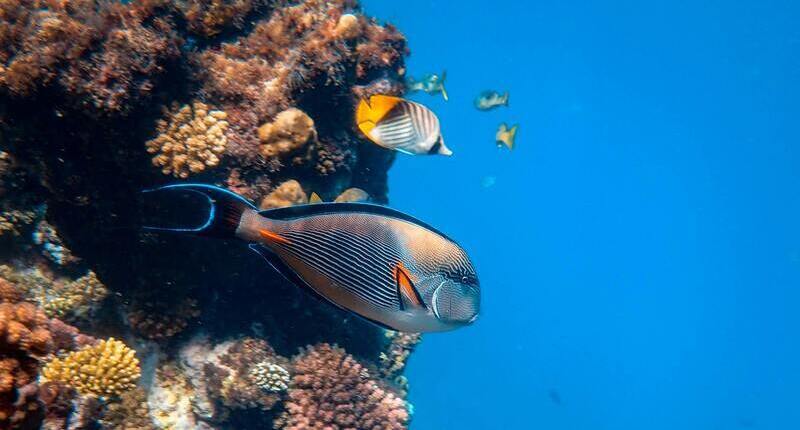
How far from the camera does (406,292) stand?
71.7 inches

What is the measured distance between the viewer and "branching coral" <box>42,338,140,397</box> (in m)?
3.60

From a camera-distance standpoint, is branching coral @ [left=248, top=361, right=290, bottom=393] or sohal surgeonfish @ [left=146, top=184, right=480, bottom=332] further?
branching coral @ [left=248, top=361, right=290, bottom=393]

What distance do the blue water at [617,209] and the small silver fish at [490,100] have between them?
106ft

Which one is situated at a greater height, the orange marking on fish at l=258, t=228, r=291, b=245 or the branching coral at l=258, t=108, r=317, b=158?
the branching coral at l=258, t=108, r=317, b=158

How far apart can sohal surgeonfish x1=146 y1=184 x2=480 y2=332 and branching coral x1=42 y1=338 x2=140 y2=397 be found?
2.82 m

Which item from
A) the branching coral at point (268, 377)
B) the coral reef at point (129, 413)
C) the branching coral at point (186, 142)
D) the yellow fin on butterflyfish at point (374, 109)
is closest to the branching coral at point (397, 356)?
the branching coral at point (268, 377)

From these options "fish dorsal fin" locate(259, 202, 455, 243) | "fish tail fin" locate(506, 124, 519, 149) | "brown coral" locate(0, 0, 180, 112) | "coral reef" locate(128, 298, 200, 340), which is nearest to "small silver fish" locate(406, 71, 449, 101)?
"fish tail fin" locate(506, 124, 519, 149)

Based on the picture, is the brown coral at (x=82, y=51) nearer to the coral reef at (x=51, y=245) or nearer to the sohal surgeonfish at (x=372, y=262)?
the coral reef at (x=51, y=245)

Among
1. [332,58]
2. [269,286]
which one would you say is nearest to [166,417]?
[269,286]

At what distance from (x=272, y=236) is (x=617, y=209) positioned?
122756 millimetres

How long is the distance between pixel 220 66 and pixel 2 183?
7.46 ft

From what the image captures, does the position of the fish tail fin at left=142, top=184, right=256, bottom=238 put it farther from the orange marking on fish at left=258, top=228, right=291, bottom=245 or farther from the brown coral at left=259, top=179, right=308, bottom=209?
the brown coral at left=259, top=179, right=308, bottom=209

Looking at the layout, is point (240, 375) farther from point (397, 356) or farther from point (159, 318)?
point (397, 356)

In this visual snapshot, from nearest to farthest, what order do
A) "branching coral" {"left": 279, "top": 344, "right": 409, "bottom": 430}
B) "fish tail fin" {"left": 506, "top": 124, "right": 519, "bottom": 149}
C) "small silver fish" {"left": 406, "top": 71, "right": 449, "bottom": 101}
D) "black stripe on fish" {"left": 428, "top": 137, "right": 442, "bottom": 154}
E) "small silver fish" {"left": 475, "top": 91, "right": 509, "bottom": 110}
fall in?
"black stripe on fish" {"left": 428, "top": 137, "right": 442, "bottom": 154}
"branching coral" {"left": 279, "top": 344, "right": 409, "bottom": 430}
"fish tail fin" {"left": 506, "top": 124, "right": 519, "bottom": 149}
"small silver fish" {"left": 406, "top": 71, "right": 449, "bottom": 101}
"small silver fish" {"left": 475, "top": 91, "right": 509, "bottom": 110}
